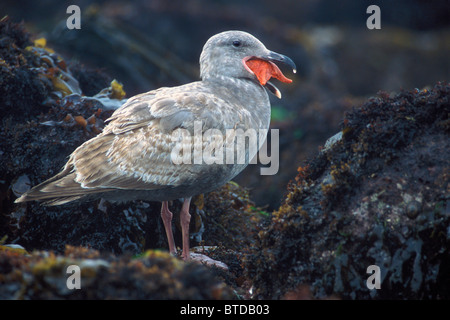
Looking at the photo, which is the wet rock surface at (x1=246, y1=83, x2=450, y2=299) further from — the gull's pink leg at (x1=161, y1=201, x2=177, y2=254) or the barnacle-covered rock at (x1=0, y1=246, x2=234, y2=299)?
the gull's pink leg at (x1=161, y1=201, x2=177, y2=254)

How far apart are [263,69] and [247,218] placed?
217cm

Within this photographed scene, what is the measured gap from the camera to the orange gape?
669 cm

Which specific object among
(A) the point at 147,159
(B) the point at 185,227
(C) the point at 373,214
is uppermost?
(A) the point at 147,159

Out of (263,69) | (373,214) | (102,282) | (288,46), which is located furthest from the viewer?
(288,46)

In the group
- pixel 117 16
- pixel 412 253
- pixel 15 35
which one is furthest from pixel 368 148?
pixel 117 16

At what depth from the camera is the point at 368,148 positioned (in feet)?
15.6

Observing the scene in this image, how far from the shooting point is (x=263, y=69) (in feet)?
22.1

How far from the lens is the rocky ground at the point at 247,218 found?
4102 millimetres

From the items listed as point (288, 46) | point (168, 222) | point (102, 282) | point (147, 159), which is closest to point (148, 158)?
point (147, 159)

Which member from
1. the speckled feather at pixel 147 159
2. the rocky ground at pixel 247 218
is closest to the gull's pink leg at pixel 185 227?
the speckled feather at pixel 147 159

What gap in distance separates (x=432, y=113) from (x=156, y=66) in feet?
33.9

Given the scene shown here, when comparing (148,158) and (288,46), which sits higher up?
(288,46)

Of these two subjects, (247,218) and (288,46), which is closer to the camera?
(247,218)

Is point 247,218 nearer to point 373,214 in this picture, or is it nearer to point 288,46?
point 373,214
